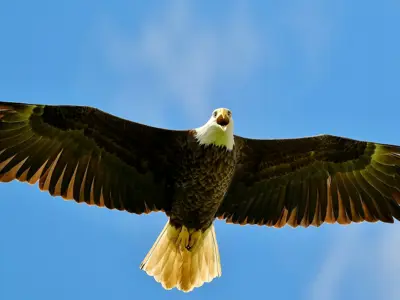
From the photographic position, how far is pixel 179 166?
454 inches

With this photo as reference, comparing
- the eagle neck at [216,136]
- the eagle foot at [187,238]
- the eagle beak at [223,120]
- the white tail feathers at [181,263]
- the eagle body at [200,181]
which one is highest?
the eagle beak at [223,120]

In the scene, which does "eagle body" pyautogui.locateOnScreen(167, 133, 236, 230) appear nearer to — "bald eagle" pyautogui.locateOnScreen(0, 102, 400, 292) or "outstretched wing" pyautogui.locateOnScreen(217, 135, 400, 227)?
"bald eagle" pyautogui.locateOnScreen(0, 102, 400, 292)

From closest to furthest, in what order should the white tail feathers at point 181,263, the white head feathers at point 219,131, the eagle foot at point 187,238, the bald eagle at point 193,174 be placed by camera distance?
1. the white head feathers at point 219,131
2. the bald eagle at point 193,174
3. the eagle foot at point 187,238
4. the white tail feathers at point 181,263

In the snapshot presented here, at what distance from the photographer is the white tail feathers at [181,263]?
12016 mm

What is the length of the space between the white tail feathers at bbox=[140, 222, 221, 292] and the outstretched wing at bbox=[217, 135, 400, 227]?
501 mm

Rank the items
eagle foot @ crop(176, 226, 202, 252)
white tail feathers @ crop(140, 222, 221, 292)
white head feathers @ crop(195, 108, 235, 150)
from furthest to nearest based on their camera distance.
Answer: white tail feathers @ crop(140, 222, 221, 292) → eagle foot @ crop(176, 226, 202, 252) → white head feathers @ crop(195, 108, 235, 150)

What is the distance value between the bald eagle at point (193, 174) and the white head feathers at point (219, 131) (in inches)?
0.4

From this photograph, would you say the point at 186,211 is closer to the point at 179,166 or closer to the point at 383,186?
the point at 179,166

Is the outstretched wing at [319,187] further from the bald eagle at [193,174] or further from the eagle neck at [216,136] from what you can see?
the eagle neck at [216,136]

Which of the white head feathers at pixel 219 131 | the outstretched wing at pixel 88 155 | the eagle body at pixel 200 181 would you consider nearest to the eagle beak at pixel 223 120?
the white head feathers at pixel 219 131

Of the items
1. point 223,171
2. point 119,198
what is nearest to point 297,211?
point 223,171

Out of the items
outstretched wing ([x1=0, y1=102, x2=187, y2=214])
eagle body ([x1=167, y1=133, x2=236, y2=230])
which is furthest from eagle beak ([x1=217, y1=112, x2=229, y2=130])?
outstretched wing ([x1=0, y1=102, x2=187, y2=214])

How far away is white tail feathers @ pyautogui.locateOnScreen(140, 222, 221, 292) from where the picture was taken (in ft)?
39.4

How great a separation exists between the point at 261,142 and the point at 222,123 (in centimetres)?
79
